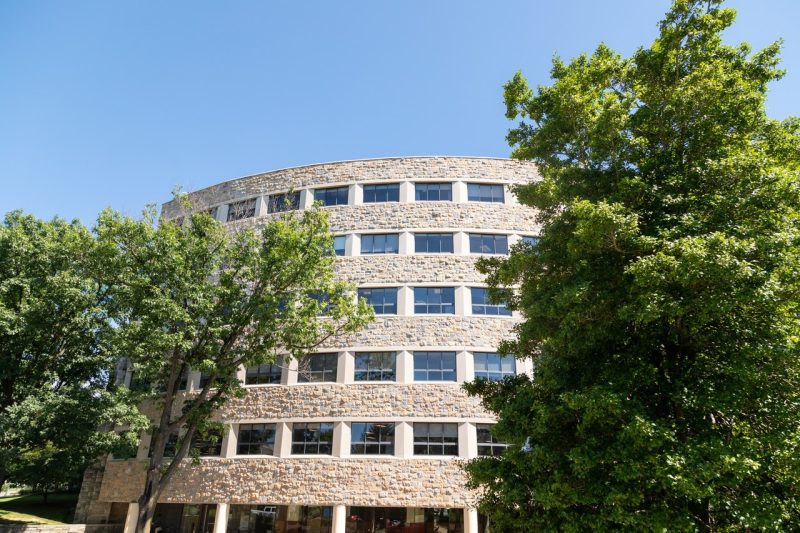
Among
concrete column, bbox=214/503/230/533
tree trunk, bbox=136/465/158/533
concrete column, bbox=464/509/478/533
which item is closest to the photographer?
tree trunk, bbox=136/465/158/533

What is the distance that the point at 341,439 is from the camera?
70.6 feet

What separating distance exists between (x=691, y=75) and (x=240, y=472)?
23.4 meters

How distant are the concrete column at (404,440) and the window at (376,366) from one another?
229cm

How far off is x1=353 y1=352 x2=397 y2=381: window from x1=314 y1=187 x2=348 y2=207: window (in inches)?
369

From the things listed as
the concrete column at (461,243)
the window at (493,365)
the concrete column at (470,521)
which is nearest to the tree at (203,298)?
the window at (493,365)

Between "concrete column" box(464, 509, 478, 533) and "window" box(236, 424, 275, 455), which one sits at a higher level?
"window" box(236, 424, 275, 455)

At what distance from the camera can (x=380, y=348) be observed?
2291cm

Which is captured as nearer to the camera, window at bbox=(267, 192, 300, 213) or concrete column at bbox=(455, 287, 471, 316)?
concrete column at bbox=(455, 287, 471, 316)

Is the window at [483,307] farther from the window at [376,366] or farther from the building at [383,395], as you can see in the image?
the window at [376,366]

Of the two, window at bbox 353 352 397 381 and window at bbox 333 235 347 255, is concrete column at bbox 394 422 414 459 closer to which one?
window at bbox 353 352 397 381

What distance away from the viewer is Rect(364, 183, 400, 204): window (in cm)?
2671

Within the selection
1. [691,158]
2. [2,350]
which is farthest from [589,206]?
[2,350]

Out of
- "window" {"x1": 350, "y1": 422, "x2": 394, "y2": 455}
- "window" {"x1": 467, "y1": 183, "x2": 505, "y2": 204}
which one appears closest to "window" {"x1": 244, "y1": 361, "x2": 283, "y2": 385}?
"window" {"x1": 350, "y1": 422, "x2": 394, "y2": 455}

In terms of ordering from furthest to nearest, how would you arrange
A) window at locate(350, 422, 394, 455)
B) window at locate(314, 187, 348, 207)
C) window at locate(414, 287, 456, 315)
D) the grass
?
window at locate(314, 187, 348, 207) → the grass → window at locate(414, 287, 456, 315) → window at locate(350, 422, 394, 455)
